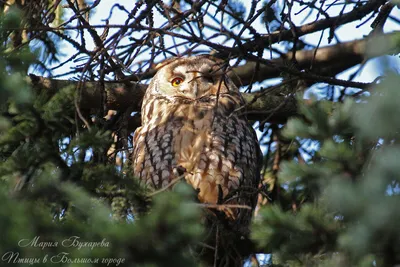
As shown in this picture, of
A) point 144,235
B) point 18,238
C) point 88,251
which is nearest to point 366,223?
point 144,235

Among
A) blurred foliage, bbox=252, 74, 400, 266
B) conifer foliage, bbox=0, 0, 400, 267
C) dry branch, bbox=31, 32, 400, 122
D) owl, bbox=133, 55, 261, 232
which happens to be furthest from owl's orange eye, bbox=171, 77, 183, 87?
blurred foliage, bbox=252, 74, 400, 266

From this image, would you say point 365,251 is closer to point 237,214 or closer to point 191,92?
point 237,214

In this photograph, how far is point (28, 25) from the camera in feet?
10.3

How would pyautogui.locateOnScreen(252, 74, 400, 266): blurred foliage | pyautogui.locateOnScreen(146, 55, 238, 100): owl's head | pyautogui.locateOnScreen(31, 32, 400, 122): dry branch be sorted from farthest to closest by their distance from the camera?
pyautogui.locateOnScreen(146, 55, 238, 100): owl's head
pyautogui.locateOnScreen(31, 32, 400, 122): dry branch
pyautogui.locateOnScreen(252, 74, 400, 266): blurred foliage

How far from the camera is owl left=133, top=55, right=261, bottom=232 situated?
3.37 meters

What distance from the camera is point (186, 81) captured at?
3982 mm

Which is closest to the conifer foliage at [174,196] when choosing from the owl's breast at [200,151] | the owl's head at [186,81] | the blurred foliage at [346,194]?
the blurred foliage at [346,194]

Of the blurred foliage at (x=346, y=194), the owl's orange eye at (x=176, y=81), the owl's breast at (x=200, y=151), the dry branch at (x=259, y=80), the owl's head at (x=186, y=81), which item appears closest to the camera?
the blurred foliage at (x=346, y=194)

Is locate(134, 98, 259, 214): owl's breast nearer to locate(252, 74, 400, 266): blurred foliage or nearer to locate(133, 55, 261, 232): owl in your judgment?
locate(133, 55, 261, 232): owl

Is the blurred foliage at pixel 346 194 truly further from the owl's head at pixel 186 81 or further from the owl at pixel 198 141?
the owl's head at pixel 186 81

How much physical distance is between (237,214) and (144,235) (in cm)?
199

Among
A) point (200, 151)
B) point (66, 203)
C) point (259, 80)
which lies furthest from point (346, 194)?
point (259, 80)

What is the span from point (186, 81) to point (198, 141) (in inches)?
25.3

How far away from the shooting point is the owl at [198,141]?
11.1 feet
